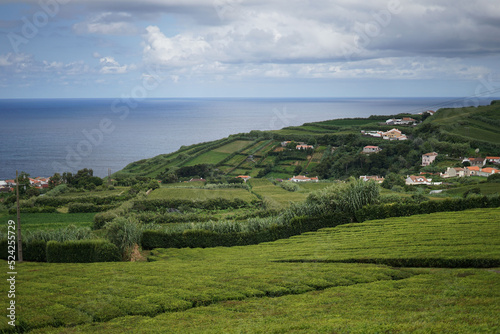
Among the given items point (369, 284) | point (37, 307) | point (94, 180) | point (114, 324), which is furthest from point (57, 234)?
point (94, 180)

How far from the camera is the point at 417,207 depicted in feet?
108

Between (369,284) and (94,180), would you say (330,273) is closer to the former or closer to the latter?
(369,284)

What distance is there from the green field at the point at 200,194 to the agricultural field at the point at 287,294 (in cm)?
3233

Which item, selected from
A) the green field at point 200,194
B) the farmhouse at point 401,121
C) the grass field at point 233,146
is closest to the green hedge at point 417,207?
the green field at point 200,194

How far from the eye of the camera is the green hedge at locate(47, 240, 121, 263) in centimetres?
2428

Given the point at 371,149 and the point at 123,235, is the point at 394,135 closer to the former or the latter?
the point at 371,149

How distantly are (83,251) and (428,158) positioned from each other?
7545 centimetres

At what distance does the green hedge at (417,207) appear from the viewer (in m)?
32.2

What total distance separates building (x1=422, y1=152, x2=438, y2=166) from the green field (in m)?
42.3

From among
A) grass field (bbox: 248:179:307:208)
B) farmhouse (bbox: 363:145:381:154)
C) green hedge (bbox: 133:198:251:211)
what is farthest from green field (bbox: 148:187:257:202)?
farmhouse (bbox: 363:145:381:154)

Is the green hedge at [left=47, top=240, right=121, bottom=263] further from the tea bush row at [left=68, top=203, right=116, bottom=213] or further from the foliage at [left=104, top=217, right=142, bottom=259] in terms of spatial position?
the tea bush row at [left=68, top=203, right=116, bottom=213]

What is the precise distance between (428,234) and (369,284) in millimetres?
10331

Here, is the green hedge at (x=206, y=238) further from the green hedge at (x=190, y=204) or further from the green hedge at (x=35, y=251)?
the green hedge at (x=190, y=204)

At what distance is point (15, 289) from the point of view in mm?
15508
